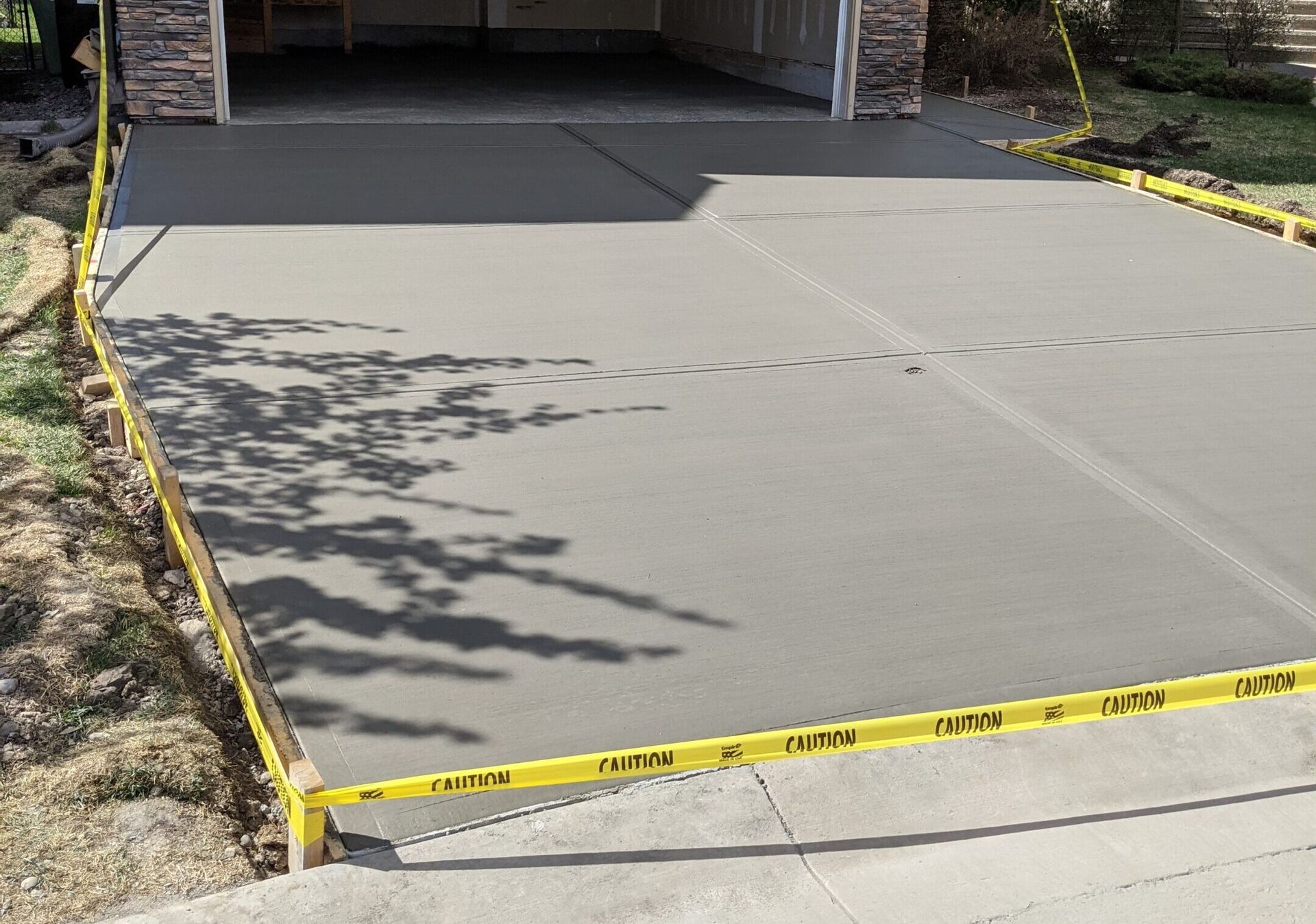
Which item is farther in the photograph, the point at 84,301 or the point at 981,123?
the point at 981,123

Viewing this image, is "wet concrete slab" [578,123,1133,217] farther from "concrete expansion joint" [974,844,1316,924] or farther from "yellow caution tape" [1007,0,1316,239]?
"concrete expansion joint" [974,844,1316,924]

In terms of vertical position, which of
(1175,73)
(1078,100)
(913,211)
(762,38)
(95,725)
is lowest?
(95,725)

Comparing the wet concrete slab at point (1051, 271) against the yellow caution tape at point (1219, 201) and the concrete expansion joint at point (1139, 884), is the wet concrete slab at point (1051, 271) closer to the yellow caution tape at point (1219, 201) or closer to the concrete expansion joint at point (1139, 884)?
the yellow caution tape at point (1219, 201)

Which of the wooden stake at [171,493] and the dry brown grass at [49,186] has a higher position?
the dry brown grass at [49,186]

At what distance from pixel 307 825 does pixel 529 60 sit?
18.9 m

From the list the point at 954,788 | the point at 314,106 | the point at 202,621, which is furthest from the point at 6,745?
the point at 314,106

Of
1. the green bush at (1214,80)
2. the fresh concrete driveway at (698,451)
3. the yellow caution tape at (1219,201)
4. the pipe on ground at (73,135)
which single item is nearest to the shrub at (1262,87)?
the green bush at (1214,80)

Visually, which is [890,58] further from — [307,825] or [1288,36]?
[307,825]

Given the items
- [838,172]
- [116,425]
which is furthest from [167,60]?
[116,425]

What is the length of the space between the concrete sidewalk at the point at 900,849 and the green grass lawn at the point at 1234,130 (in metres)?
9.74

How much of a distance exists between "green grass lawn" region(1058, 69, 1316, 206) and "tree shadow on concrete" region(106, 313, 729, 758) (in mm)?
9054

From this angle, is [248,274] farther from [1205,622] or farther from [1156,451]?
[1205,622]

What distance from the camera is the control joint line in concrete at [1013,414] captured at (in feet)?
16.0

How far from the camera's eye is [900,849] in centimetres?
345
